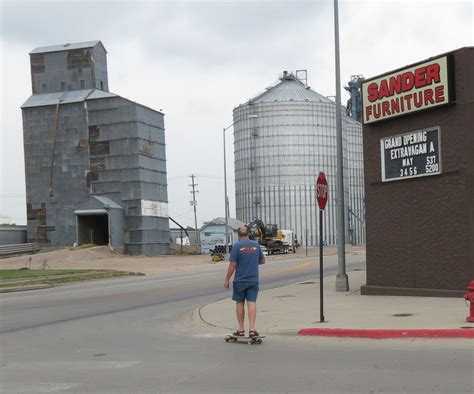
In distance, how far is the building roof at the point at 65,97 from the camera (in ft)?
223

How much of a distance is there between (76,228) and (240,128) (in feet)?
109

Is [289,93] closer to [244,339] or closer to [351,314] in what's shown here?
[351,314]

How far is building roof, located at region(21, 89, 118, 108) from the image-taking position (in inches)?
2680

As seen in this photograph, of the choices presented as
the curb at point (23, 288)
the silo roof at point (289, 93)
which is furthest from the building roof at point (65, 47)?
the curb at point (23, 288)

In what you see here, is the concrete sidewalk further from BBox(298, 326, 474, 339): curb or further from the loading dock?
the loading dock

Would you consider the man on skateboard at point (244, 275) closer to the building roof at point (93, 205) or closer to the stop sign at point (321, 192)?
the stop sign at point (321, 192)

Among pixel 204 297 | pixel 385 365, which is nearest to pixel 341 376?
pixel 385 365

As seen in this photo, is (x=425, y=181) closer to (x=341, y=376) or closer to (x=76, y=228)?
(x=341, y=376)

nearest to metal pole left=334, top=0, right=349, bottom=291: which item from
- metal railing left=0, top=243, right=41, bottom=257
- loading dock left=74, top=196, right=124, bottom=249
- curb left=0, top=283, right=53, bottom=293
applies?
curb left=0, top=283, right=53, bottom=293

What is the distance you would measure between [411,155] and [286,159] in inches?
2880

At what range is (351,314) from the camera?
1326 cm

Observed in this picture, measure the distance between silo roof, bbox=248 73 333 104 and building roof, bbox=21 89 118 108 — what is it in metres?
27.8

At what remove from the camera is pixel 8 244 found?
6806cm

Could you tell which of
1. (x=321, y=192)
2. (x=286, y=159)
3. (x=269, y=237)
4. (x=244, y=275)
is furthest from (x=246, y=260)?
(x=286, y=159)
